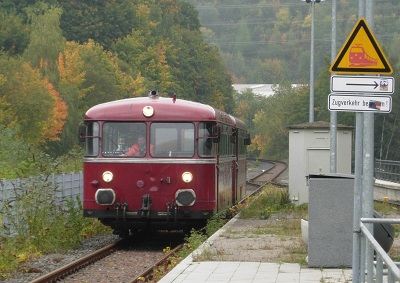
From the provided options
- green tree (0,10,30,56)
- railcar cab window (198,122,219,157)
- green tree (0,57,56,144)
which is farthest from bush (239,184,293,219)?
green tree (0,10,30,56)

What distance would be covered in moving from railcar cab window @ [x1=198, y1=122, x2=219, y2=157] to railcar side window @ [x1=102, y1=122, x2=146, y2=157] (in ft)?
3.55

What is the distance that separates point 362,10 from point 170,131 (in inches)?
355

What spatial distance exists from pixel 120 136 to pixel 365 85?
32.9ft

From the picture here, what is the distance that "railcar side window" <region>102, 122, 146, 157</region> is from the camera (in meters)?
20.7

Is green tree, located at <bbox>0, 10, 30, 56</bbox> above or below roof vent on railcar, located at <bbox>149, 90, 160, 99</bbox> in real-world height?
above

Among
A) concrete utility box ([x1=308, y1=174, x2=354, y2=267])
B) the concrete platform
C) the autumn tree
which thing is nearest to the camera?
the concrete platform

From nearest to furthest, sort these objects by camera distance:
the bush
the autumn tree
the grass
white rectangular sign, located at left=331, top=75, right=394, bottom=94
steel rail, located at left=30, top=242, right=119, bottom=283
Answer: white rectangular sign, located at left=331, top=75, right=394, bottom=94 → steel rail, located at left=30, top=242, right=119, bottom=283 → the grass → the bush → the autumn tree

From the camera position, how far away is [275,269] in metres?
14.9

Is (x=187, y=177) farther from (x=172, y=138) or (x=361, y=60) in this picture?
(x=361, y=60)

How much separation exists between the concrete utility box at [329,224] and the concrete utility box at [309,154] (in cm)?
1221

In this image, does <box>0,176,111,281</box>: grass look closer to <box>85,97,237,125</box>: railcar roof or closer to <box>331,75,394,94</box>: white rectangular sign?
<box>85,97,237,125</box>: railcar roof

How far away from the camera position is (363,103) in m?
11.3

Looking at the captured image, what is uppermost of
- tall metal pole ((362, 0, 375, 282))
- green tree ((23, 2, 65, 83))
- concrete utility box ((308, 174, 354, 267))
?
green tree ((23, 2, 65, 83))

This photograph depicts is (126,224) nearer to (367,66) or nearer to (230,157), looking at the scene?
(230,157)
